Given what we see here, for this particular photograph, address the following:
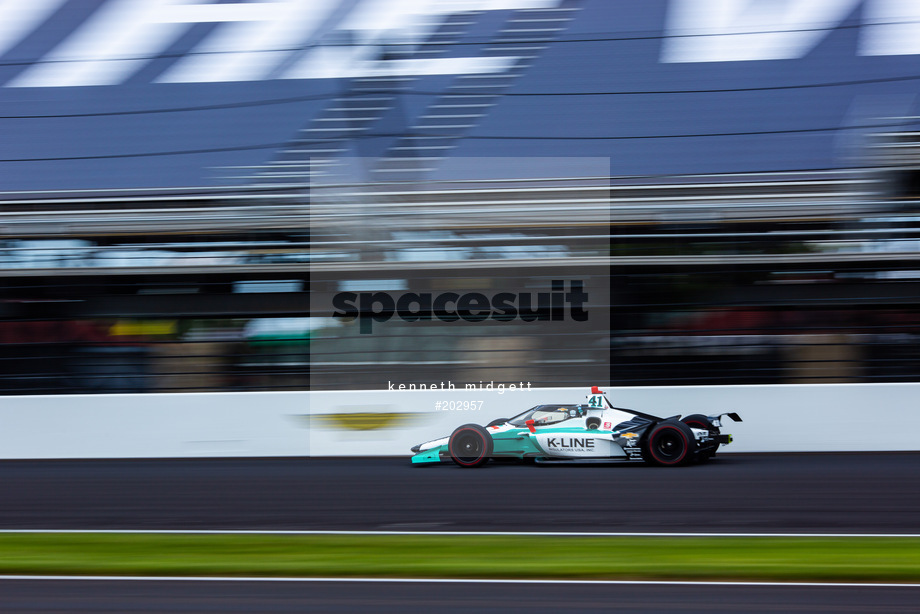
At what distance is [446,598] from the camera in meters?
4.49

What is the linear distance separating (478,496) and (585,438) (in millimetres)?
2264

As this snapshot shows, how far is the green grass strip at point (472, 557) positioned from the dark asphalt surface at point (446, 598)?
230 mm

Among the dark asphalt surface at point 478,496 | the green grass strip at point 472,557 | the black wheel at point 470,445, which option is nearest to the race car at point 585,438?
the black wheel at point 470,445

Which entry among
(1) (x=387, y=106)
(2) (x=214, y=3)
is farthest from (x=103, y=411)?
(2) (x=214, y=3)

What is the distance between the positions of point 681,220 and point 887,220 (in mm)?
2635

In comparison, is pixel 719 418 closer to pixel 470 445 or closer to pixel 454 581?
pixel 470 445

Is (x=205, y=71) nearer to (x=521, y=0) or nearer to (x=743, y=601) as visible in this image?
(x=521, y=0)

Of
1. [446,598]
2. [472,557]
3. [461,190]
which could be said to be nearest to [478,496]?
[472,557]

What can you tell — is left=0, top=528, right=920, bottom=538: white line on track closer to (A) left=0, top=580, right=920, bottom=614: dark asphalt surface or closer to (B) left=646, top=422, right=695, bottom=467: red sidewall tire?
(A) left=0, top=580, right=920, bottom=614: dark asphalt surface

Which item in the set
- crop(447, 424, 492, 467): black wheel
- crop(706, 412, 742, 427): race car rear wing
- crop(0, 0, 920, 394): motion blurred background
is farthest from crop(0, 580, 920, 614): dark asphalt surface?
crop(0, 0, 920, 394): motion blurred background

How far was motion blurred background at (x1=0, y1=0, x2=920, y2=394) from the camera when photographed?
11.0 meters

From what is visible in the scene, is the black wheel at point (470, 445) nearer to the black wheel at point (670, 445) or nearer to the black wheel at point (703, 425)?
the black wheel at point (670, 445)

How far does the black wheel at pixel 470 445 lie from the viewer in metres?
9.54

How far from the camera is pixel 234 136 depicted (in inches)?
535
